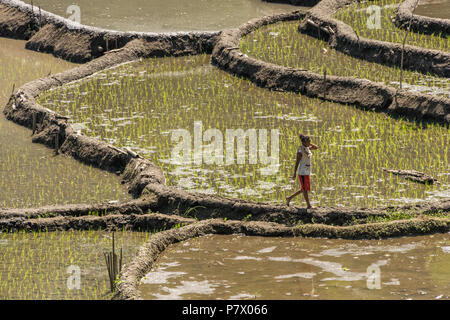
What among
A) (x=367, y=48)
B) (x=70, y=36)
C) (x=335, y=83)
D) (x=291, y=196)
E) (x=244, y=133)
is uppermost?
(x=70, y=36)

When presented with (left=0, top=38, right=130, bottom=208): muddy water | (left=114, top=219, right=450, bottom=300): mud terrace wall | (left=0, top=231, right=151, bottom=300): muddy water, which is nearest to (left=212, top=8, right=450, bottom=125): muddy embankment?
(left=114, top=219, right=450, bottom=300): mud terrace wall

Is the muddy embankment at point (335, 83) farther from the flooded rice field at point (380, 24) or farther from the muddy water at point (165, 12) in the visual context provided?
the muddy water at point (165, 12)

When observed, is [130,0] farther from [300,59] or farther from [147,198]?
[147,198]

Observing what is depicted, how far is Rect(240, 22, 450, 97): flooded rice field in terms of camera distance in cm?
1198

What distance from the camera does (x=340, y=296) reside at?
7.03m

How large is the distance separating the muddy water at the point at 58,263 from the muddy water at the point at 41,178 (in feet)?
2.75

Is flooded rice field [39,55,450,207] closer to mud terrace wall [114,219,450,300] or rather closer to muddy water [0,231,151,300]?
mud terrace wall [114,219,450,300]

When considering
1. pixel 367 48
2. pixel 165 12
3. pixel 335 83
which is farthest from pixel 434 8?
pixel 165 12

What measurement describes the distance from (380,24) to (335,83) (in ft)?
8.92

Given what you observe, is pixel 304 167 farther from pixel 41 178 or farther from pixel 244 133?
pixel 41 178

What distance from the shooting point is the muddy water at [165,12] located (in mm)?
15797

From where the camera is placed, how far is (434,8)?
1528 centimetres

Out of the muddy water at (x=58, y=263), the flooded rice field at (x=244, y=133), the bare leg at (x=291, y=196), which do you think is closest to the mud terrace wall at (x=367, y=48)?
the flooded rice field at (x=244, y=133)

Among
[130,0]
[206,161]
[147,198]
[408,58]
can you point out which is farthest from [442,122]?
[130,0]
